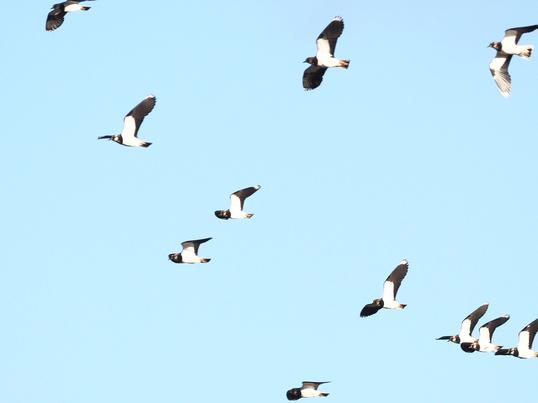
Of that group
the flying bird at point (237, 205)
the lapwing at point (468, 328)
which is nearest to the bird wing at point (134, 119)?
the flying bird at point (237, 205)

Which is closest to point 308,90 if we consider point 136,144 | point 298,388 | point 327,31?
point 327,31

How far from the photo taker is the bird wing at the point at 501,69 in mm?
73125

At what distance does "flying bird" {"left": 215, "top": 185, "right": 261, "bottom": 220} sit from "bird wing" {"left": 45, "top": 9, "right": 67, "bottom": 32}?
34.6 ft

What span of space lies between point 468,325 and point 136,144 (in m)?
16.5

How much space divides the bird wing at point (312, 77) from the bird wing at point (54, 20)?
11150mm

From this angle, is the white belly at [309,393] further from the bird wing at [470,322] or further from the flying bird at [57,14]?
the flying bird at [57,14]

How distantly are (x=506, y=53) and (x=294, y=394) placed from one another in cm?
1620

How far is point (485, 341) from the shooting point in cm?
7769

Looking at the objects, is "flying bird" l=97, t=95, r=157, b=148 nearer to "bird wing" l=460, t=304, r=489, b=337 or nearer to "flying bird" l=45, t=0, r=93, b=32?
"flying bird" l=45, t=0, r=93, b=32

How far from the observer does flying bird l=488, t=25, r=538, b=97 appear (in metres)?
71.9

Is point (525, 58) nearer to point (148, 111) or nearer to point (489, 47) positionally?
point (489, 47)

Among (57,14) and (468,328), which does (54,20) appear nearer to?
(57,14)

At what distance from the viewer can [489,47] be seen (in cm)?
7281

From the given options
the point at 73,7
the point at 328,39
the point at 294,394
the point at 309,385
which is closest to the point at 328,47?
the point at 328,39
